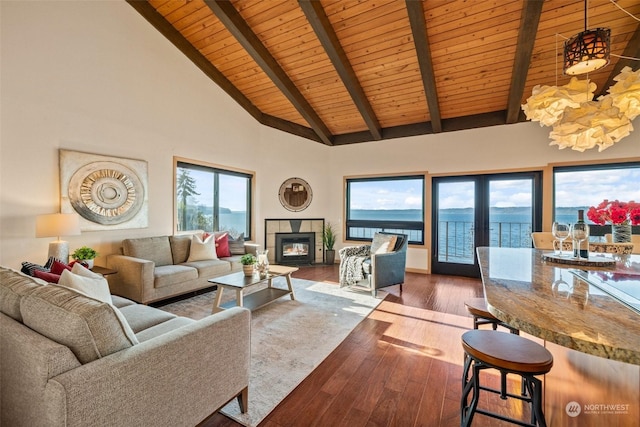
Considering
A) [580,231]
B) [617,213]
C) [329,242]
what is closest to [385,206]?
[329,242]

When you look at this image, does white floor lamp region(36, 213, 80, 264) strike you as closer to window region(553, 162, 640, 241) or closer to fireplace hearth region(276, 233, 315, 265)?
fireplace hearth region(276, 233, 315, 265)

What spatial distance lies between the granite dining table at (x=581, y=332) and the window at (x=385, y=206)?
4523 millimetres

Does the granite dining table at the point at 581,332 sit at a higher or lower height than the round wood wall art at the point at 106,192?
lower

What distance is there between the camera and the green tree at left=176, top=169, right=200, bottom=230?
463 cm

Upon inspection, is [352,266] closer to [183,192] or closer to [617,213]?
[617,213]

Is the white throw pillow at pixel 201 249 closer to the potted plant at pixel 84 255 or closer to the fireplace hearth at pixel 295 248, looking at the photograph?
the potted plant at pixel 84 255

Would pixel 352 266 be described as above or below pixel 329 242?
below

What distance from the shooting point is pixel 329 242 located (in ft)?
21.5

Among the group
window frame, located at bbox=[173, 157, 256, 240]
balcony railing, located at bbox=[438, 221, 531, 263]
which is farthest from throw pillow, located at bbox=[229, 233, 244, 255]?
balcony railing, located at bbox=[438, 221, 531, 263]

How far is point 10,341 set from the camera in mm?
1138

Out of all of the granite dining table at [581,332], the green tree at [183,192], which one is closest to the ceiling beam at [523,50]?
the granite dining table at [581,332]

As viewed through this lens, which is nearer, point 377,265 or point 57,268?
point 57,268

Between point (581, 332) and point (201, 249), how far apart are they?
4310 millimetres

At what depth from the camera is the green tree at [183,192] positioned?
15.2 feet
